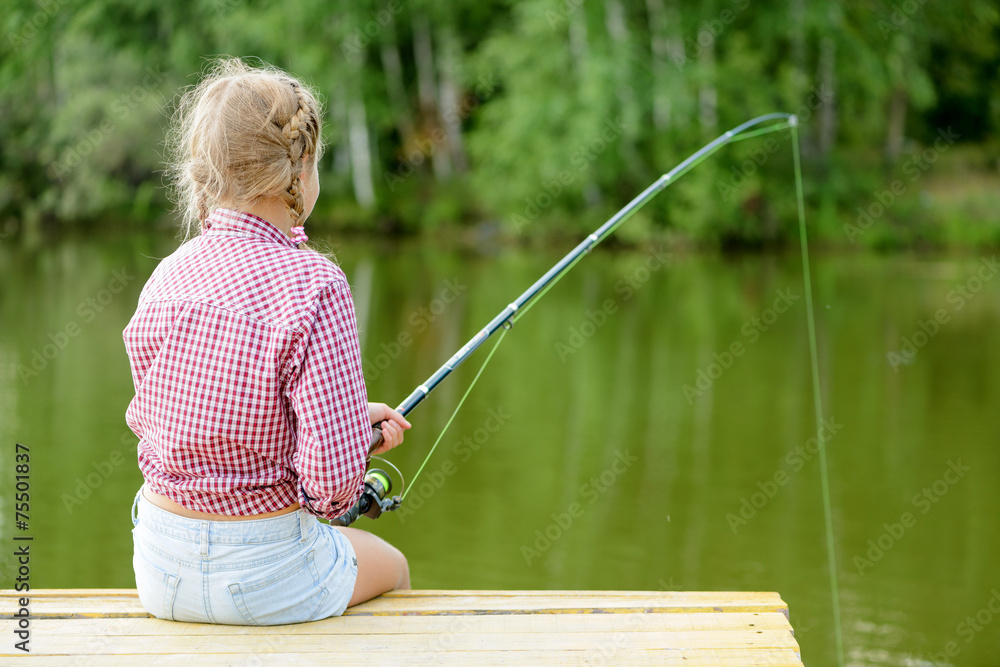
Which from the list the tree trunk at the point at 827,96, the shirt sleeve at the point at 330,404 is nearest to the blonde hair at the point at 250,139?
the shirt sleeve at the point at 330,404

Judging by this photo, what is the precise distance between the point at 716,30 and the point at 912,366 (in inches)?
429

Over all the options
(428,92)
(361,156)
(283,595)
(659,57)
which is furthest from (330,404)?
(428,92)

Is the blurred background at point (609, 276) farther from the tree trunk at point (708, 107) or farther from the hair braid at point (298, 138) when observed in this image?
the hair braid at point (298, 138)

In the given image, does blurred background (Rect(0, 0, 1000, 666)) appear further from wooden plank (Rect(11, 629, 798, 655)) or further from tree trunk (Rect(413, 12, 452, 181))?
wooden plank (Rect(11, 629, 798, 655))

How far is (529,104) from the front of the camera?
668 inches

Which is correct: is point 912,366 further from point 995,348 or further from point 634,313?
point 634,313

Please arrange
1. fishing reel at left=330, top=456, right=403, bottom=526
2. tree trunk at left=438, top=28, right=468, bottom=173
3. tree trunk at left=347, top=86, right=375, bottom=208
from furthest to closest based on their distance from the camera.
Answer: tree trunk at left=438, top=28, right=468, bottom=173
tree trunk at left=347, top=86, right=375, bottom=208
fishing reel at left=330, top=456, right=403, bottom=526

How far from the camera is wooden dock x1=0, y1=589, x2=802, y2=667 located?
6.01 feet

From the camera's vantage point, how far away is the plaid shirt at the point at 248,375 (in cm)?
171

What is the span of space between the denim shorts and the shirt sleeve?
147 mm

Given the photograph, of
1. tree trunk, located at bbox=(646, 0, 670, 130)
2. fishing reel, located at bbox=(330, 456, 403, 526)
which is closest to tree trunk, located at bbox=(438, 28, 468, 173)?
tree trunk, located at bbox=(646, 0, 670, 130)

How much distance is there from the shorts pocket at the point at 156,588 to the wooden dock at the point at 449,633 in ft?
0.10

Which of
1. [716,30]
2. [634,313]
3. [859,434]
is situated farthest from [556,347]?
[716,30]

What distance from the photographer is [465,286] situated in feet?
38.0
